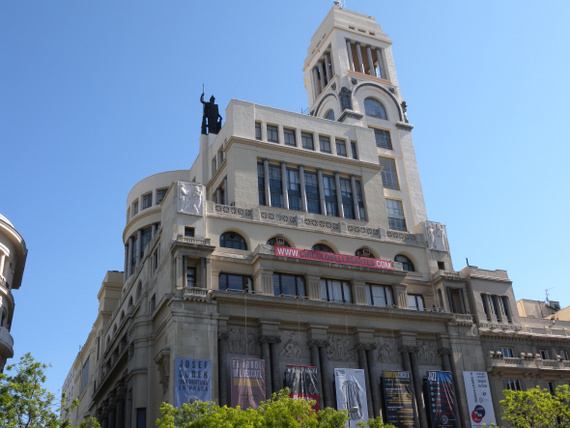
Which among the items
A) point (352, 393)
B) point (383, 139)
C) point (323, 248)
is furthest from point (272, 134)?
point (352, 393)

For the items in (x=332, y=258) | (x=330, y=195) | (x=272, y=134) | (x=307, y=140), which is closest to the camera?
(x=332, y=258)

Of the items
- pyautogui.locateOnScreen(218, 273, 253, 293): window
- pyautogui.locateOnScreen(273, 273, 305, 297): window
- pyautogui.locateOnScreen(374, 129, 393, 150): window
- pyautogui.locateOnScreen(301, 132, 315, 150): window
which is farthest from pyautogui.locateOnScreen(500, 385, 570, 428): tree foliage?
pyautogui.locateOnScreen(374, 129, 393, 150): window

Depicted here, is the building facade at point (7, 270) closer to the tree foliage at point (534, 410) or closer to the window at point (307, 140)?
the window at point (307, 140)

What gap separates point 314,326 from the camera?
53938 mm

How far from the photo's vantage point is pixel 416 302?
62656 mm

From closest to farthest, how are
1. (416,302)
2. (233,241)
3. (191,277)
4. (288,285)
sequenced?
(191,277), (288,285), (233,241), (416,302)

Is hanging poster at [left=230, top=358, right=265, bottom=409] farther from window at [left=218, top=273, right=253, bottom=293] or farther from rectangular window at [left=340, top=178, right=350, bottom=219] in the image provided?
rectangular window at [left=340, top=178, right=350, bottom=219]

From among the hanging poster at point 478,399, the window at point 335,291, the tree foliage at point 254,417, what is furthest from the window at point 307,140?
the tree foliage at point 254,417

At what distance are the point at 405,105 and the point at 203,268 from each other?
43.7 meters

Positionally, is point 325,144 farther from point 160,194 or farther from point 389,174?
point 160,194

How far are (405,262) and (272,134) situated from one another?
1984 centimetres

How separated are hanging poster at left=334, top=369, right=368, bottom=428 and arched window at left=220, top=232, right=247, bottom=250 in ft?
46.4

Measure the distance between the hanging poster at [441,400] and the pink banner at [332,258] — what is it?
35.9 feet

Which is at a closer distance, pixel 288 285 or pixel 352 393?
pixel 352 393
